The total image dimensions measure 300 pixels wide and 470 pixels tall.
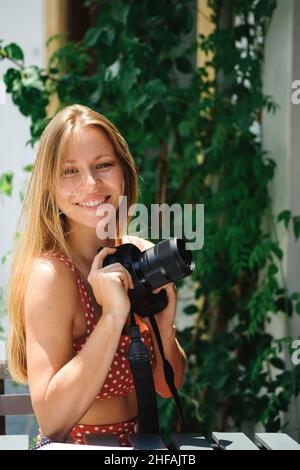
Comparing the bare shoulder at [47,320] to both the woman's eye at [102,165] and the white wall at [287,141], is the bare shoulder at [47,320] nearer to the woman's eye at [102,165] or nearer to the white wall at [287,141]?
the woman's eye at [102,165]

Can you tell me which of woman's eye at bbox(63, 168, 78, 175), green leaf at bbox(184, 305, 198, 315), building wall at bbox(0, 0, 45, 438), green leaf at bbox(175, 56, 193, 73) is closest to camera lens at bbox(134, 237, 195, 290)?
woman's eye at bbox(63, 168, 78, 175)

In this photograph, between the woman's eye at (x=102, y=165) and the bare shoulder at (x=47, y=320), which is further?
the woman's eye at (x=102, y=165)

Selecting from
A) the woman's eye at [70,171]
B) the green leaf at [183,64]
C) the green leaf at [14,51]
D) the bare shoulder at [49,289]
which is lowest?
the bare shoulder at [49,289]

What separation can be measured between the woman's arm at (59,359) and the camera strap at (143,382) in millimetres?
35

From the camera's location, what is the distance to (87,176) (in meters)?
1.42

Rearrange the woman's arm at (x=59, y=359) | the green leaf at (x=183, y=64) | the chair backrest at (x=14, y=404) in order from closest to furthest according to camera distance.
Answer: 1. the woman's arm at (x=59, y=359)
2. the chair backrest at (x=14, y=404)
3. the green leaf at (x=183, y=64)

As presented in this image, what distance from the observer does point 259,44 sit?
2.62 meters

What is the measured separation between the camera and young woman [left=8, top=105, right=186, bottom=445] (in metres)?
1.22

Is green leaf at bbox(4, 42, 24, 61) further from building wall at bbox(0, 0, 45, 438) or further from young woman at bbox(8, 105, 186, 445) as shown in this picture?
young woman at bbox(8, 105, 186, 445)

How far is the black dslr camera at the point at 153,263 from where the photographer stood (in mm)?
1312

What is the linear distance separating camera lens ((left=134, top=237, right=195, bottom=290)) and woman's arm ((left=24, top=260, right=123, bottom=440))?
4.5 inches

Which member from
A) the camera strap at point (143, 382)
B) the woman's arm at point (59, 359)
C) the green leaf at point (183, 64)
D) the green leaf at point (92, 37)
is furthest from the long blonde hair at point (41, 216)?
the green leaf at point (183, 64)

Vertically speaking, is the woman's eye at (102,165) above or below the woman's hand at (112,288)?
above
